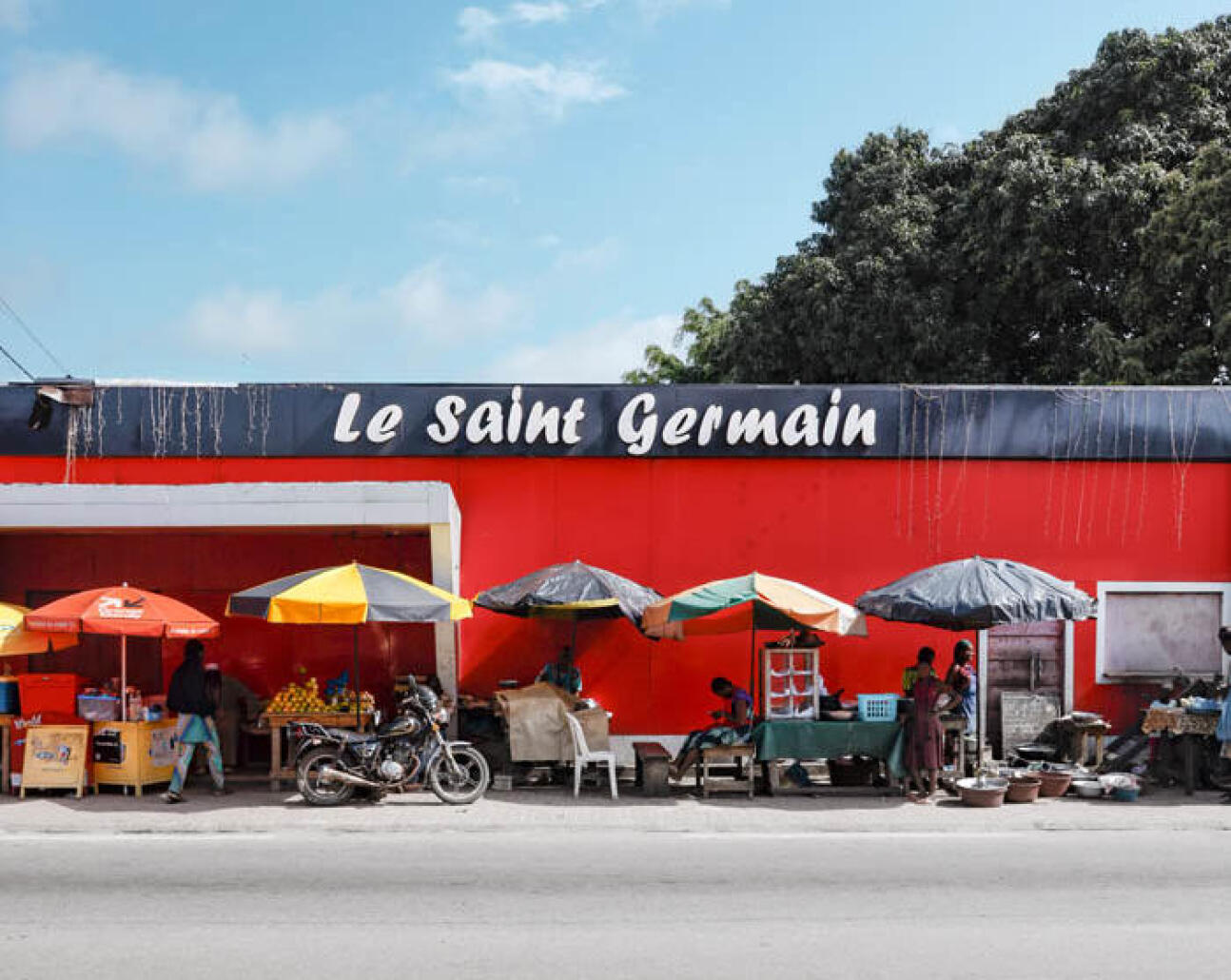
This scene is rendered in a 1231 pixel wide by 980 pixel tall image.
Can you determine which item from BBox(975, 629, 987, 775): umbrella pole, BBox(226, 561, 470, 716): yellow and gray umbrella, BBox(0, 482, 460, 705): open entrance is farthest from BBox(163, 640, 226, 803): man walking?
BBox(975, 629, 987, 775): umbrella pole

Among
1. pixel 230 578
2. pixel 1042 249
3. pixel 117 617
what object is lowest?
pixel 117 617

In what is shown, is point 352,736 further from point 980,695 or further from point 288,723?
point 980,695

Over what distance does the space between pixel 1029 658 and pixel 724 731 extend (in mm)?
5796

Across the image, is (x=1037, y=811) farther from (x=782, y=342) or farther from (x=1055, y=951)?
(x=782, y=342)

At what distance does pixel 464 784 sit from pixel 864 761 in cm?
512

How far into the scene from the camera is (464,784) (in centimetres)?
1354

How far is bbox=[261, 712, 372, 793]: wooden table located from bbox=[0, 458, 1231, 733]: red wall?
2567 millimetres

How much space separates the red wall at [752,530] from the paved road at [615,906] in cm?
554

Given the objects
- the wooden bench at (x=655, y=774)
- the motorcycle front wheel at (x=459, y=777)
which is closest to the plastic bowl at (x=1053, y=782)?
the wooden bench at (x=655, y=774)

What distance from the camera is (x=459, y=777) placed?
13.5 meters

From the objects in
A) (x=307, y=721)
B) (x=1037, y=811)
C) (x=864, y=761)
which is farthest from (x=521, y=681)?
(x=1037, y=811)

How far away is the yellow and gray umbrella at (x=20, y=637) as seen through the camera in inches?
547

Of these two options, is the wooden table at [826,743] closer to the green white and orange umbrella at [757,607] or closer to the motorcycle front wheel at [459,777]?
the green white and orange umbrella at [757,607]

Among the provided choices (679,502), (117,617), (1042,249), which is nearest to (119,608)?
(117,617)
